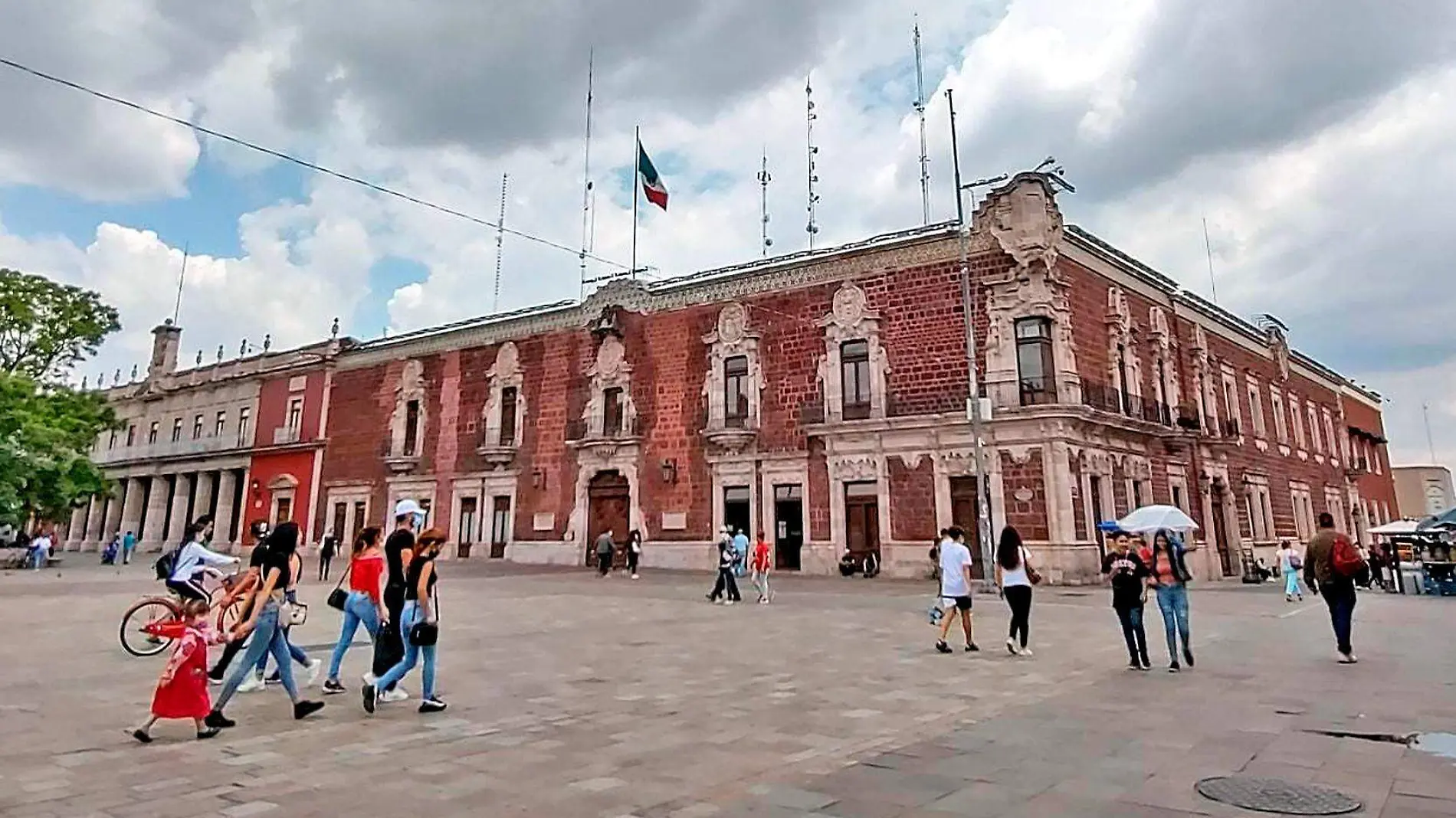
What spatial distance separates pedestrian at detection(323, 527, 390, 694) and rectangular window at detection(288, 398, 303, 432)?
37455mm

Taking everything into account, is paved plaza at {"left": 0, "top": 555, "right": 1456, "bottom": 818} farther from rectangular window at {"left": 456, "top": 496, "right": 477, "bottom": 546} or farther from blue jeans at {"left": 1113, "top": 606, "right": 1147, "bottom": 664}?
rectangular window at {"left": 456, "top": 496, "right": 477, "bottom": 546}

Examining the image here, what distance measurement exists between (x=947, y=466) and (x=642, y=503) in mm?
11436

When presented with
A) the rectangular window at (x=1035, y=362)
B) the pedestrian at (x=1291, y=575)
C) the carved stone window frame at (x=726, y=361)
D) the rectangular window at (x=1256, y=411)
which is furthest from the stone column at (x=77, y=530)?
the rectangular window at (x=1256, y=411)

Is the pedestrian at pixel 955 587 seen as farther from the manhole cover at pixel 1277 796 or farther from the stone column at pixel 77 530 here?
the stone column at pixel 77 530

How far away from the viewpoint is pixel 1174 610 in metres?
9.38

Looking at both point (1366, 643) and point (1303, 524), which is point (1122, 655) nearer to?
point (1366, 643)

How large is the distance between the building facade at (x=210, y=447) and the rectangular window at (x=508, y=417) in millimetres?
11450

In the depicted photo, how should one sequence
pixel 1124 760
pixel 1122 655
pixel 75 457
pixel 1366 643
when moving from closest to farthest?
pixel 1124 760 < pixel 1122 655 < pixel 1366 643 < pixel 75 457

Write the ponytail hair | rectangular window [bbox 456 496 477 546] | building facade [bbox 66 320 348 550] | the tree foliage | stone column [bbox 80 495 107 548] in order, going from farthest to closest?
stone column [bbox 80 495 107 548]
building facade [bbox 66 320 348 550]
rectangular window [bbox 456 496 477 546]
the tree foliage
the ponytail hair

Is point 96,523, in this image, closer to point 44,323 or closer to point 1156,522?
point 44,323

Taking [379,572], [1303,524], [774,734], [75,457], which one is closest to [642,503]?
[75,457]

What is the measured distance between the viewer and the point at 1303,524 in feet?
126

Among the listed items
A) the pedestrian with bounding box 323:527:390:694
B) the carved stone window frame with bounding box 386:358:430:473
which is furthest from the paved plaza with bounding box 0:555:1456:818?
the carved stone window frame with bounding box 386:358:430:473

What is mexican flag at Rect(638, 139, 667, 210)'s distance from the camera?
29250mm
